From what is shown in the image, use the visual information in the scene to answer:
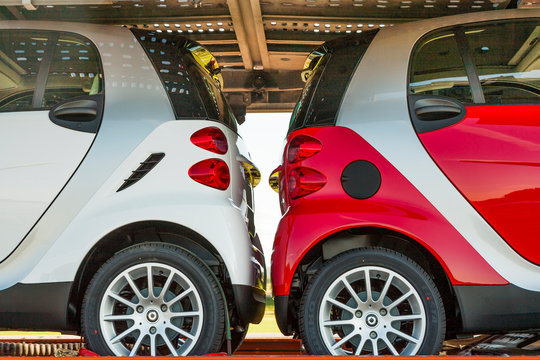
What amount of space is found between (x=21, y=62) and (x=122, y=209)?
1045 millimetres

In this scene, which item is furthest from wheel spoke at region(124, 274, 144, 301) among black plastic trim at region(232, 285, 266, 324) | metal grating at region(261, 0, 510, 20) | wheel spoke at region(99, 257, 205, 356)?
metal grating at region(261, 0, 510, 20)

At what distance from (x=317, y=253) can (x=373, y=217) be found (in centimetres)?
34

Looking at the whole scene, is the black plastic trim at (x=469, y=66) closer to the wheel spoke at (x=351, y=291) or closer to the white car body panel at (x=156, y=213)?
the wheel spoke at (x=351, y=291)

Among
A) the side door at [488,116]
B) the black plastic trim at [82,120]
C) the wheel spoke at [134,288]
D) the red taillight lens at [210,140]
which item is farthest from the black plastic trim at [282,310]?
the black plastic trim at [82,120]

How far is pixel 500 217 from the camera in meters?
2.57

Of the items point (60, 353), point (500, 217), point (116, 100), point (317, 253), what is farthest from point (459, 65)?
point (60, 353)

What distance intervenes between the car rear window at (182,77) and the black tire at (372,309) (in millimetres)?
937

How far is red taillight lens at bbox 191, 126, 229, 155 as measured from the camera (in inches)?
107

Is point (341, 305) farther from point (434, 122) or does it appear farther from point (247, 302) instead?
point (434, 122)

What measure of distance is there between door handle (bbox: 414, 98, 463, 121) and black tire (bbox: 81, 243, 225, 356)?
1.16 meters

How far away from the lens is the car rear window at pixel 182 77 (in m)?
2.83

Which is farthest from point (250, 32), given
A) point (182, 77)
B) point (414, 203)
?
point (414, 203)

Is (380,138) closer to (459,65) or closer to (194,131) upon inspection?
(459,65)

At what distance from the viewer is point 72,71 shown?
114 inches
